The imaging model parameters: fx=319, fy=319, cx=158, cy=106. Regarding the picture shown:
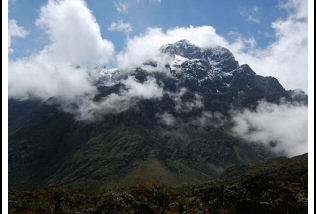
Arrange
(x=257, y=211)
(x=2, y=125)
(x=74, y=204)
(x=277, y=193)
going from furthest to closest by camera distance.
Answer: (x=74, y=204) < (x=277, y=193) < (x=257, y=211) < (x=2, y=125)

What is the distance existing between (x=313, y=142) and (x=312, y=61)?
3188mm

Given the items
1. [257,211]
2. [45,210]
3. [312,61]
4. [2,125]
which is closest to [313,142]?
[312,61]

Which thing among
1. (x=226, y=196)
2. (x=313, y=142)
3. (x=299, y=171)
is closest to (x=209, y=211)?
(x=226, y=196)

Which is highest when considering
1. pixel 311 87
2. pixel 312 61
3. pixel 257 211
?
pixel 312 61

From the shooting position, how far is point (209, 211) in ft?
233

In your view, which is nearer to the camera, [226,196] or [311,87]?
[311,87]

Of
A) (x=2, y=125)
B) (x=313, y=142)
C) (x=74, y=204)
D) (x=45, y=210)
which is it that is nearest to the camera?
(x=2, y=125)

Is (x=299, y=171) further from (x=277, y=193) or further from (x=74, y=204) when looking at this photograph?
(x=74, y=204)

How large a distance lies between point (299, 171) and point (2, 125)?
10716 centimetres

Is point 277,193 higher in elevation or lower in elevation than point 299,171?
lower

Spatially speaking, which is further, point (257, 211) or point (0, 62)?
point (257, 211)

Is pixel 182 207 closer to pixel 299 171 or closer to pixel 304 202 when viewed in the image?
pixel 304 202

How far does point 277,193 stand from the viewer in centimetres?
6644

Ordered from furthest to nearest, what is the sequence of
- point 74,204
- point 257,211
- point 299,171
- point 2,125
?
point 299,171 → point 74,204 → point 257,211 → point 2,125
